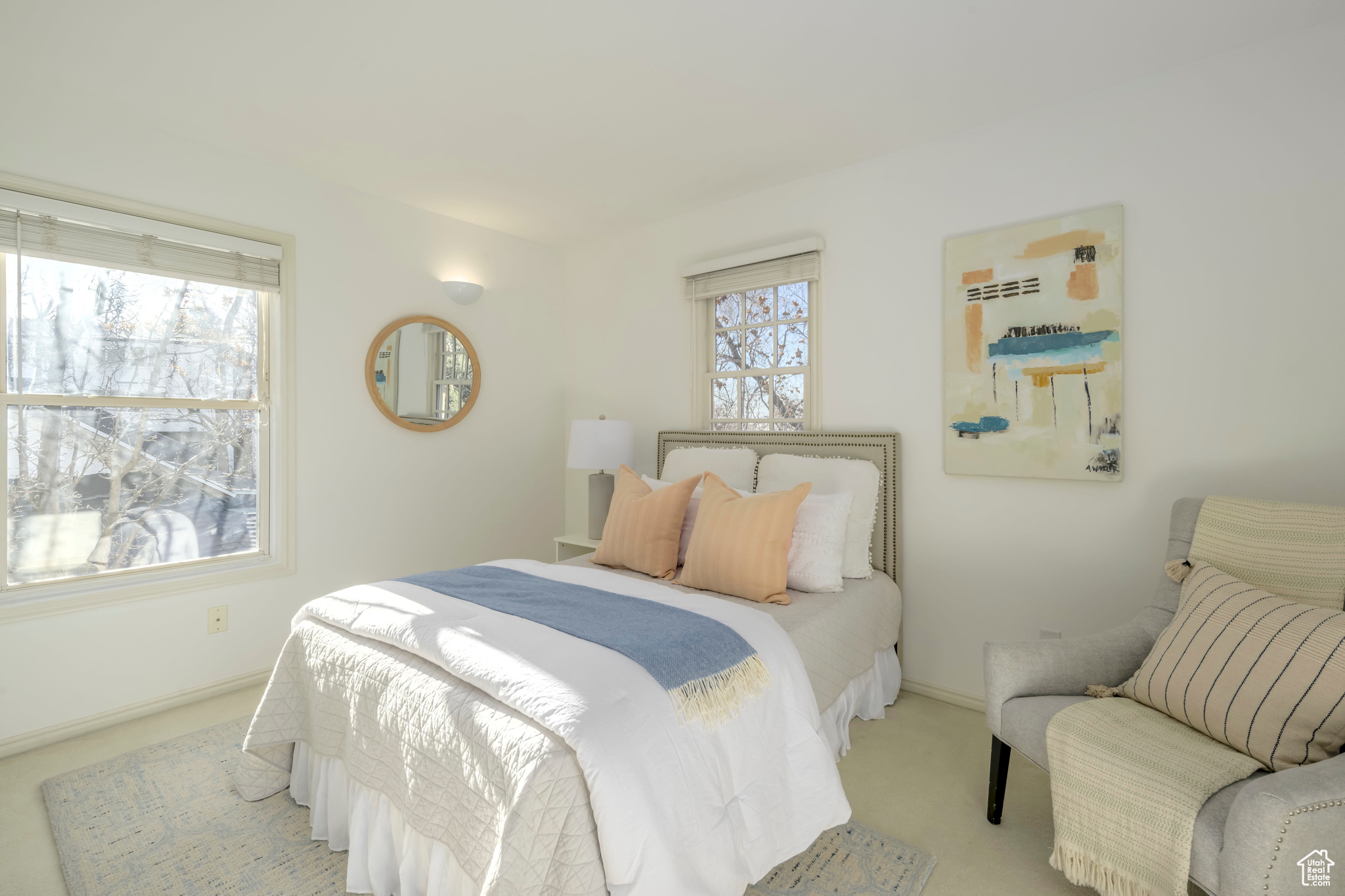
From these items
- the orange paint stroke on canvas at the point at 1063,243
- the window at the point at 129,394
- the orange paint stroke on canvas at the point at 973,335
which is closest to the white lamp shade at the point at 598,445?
the window at the point at 129,394

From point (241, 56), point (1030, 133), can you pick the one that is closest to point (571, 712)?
Result: point (241, 56)

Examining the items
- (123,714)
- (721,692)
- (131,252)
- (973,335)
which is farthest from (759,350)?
(123,714)

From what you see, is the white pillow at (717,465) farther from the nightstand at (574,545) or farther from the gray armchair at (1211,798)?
the gray armchair at (1211,798)

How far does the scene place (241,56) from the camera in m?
2.19

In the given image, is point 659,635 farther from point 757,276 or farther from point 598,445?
point 757,276

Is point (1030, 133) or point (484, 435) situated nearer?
point (1030, 133)

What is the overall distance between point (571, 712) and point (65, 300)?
9.35ft

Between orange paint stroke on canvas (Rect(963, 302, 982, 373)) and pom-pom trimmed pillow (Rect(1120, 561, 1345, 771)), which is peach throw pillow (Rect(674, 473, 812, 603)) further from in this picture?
pom-pom trimmed pillow (Rect(1120, 561, 1345, 771))

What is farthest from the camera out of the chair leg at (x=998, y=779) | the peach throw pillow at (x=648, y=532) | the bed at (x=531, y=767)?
the peach throw pillow at (x=648, y=532)

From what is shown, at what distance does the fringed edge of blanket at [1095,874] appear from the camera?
55.9 inches

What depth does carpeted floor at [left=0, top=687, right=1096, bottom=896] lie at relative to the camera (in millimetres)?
1747

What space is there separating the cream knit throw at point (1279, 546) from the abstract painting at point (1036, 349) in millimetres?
465

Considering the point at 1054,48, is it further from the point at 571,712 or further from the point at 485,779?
the point at 485,779

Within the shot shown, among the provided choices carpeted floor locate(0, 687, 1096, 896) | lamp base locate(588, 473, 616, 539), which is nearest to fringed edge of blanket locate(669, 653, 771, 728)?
carpeted floor locate(0, 687, 1096, 896)
